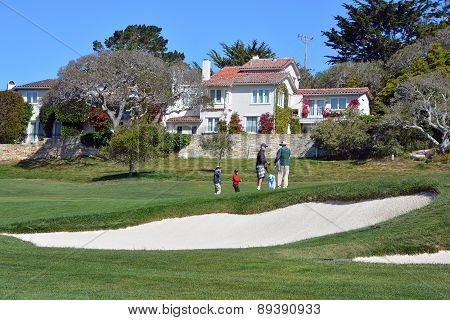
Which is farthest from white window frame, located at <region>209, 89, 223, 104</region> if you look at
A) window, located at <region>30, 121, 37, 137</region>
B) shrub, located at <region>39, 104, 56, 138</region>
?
window, located at <region>30, 121, 37, 137</region>

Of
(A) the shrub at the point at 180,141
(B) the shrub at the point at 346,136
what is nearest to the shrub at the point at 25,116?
(A) the shrub at the point at 180,141

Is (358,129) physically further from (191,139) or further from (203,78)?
(203,78)

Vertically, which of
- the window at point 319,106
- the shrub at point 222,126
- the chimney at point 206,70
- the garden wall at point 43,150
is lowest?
the garden wall at point 43,150

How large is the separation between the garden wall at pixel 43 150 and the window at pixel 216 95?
13.6 metres

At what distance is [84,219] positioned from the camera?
2714 centimetres

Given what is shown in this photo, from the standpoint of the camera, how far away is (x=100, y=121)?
257 feet

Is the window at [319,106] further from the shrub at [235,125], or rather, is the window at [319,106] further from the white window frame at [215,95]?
the white window frame at [215,95]

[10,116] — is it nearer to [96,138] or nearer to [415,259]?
[96,138]

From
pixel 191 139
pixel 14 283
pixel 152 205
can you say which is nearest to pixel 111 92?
pixel 191 139

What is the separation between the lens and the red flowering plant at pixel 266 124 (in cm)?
7156

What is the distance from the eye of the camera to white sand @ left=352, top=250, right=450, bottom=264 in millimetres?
17469

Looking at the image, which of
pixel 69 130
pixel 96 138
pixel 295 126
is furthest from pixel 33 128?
pixel 295 126

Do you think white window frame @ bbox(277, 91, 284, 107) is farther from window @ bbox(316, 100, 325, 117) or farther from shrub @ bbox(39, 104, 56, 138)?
shrub @ bbox(39, 104, 56, 138)

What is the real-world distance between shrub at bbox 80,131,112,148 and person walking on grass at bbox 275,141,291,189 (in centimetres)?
4124
